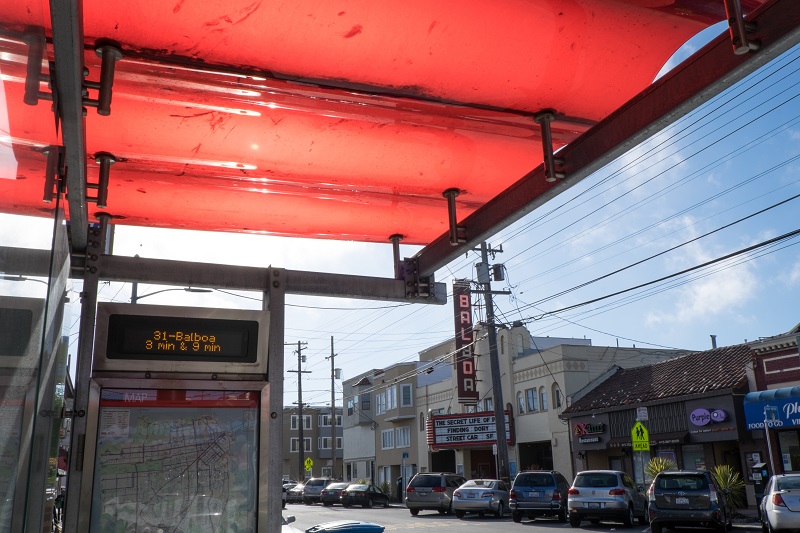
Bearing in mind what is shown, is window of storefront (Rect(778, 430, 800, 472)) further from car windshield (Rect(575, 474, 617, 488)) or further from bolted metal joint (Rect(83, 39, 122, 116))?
bolted metal joint (Rect(83, 39, 122, 116))

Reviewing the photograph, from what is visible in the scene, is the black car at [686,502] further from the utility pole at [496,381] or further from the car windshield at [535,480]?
the utility pole at [496,381]

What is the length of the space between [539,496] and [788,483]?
8.85 m

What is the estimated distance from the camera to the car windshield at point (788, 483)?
16859 mm

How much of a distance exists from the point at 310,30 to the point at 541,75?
4.13ft

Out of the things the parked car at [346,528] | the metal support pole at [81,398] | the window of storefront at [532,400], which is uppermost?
the window of storefront at [532,400]

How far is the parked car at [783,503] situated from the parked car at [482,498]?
39.5 feet

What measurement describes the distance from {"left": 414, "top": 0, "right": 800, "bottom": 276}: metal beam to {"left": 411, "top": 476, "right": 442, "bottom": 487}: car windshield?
28.4m

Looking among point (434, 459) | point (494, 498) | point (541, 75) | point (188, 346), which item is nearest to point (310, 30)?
point (541, 75)

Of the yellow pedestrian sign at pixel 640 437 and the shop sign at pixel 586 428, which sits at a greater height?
the shop sign at pixel 586 428

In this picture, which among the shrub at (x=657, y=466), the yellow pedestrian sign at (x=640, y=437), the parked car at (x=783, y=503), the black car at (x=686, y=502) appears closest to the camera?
the parked car at (x=783, y=503)

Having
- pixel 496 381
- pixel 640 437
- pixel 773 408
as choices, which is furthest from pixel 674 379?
pixel 640 437

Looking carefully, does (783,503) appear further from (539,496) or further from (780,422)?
(780,422)

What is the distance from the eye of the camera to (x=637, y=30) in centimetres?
360

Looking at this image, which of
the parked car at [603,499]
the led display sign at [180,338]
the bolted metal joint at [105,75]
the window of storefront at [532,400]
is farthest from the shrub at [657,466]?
the bolted metal joint at [105,75]
